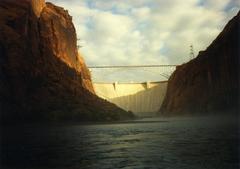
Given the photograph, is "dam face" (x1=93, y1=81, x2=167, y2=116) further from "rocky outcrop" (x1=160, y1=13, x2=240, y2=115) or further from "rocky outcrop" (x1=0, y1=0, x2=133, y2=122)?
"rocky outcrop" (x1=0, y1=0, x2=133, y2=122)

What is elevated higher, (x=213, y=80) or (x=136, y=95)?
(x=136, y=95)

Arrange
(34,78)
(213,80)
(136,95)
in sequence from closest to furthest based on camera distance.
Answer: (34,78)
(213,80)
(136,95)

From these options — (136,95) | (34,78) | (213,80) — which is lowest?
(34,78)

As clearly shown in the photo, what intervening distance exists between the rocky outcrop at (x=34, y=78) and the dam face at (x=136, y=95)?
3476 inches

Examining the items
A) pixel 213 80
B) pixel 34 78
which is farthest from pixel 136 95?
pixel 34 78

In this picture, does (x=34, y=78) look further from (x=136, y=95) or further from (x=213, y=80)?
(x=136, y=95)

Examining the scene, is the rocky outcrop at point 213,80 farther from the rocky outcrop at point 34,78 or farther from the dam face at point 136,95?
the dam face at point 136,95

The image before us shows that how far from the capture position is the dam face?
191 meters

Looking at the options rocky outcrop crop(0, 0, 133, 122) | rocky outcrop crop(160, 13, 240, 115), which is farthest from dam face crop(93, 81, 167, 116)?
rocky outcrop crop(0, 0, 133, 122)

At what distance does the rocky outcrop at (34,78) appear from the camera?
279 ft

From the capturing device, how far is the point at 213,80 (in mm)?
120562

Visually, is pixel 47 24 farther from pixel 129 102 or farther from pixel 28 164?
pixel 129 102

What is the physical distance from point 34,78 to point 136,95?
4290 inches

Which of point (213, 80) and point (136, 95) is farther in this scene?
point (136, 95)
